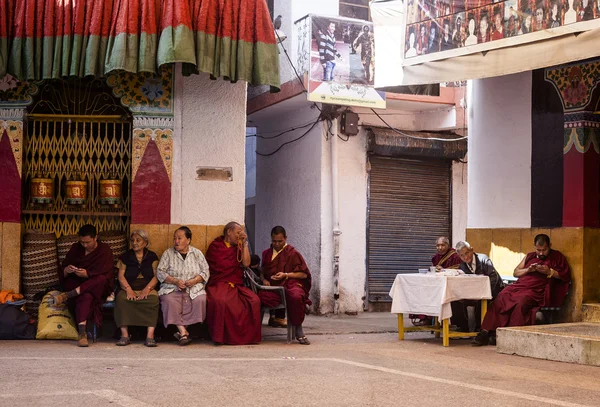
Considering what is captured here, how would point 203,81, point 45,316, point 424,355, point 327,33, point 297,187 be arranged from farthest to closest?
point 297,187 < point 327,33 < point 203,81 < point 45,316 < point 424,355

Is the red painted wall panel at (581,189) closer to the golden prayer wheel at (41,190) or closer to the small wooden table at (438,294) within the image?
the small wooden table at (438,294)

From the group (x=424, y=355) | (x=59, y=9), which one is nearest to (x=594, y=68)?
(x=424, y=355)

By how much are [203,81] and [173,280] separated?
2.47 metres

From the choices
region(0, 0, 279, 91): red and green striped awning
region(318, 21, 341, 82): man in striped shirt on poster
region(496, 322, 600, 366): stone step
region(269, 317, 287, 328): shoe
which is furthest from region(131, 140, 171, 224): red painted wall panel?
region(318, 21, 341, 82): man in striped shirt on poster

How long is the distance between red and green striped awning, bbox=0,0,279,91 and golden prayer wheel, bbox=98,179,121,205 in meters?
1.32

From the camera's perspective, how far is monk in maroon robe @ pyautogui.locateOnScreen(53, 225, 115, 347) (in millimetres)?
9297

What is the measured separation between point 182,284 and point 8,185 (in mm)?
2330

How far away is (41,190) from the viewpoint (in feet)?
33.0

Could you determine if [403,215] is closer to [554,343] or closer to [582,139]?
[582,139]

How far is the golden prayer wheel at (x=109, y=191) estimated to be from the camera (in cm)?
1020

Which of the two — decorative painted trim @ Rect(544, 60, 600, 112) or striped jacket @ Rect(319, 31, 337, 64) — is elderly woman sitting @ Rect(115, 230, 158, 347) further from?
striped jacket @ Rect(319, 31, 337, 64)

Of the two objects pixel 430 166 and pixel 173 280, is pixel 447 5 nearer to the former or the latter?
pixel 173 280

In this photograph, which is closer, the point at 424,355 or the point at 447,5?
the point at 424,355

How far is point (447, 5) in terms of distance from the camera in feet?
34.7
